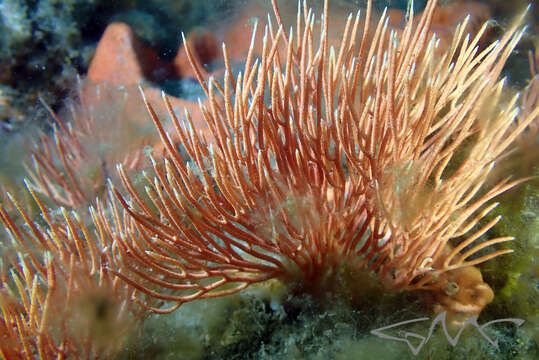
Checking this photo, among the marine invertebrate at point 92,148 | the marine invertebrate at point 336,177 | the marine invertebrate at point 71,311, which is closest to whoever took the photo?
the marine invertebrate at point 336,177

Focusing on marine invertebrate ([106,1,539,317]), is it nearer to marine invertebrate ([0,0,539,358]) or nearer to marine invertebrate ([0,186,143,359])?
marine invertebrate ([0,0,539,358])

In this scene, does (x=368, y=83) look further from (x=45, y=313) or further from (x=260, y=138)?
(x=45, y=313)

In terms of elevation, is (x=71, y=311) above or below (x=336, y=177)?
below

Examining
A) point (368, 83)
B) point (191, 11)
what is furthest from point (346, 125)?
point (191, 11)

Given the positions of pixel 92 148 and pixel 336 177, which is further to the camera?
pixel 92 148

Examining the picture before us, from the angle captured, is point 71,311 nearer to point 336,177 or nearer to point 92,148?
point 336,177

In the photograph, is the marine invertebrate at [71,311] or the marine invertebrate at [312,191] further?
the marine invertebrate at [71,311]
